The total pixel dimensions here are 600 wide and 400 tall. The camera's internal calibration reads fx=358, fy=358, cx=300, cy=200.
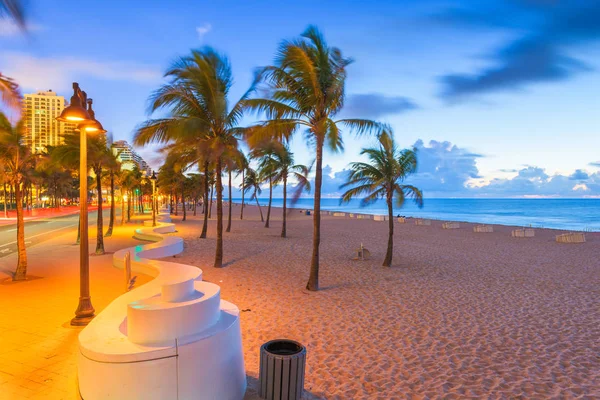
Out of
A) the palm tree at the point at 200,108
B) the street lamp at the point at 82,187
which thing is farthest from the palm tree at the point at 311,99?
the street lamp at the point at 82,187

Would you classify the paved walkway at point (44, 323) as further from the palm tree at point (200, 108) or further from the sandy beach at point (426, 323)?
the palm tree at point (200, 108)

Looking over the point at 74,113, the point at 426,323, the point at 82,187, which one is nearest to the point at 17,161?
the point at 82,187

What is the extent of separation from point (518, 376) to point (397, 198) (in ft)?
32.3

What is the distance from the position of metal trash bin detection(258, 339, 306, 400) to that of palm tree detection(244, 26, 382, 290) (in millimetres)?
6165

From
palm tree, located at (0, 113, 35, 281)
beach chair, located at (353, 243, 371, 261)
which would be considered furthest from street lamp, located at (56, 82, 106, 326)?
beach chair, located at (353, 243, 371, 261)

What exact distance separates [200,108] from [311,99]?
179 inches

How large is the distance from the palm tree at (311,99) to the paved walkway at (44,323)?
545cm

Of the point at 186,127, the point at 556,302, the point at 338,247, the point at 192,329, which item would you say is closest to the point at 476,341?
the point at 556,302

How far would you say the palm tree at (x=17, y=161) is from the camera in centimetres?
949

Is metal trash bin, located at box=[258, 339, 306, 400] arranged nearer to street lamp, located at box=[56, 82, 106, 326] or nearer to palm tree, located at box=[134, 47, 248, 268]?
street lamp, located at box=[56, 82, 106, 326]

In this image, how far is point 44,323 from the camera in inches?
246

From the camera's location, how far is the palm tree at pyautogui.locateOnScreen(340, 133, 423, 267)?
1454 centimetres

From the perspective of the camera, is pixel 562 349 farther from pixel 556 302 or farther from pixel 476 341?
pixel 556 302

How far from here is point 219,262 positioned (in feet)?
43.0
